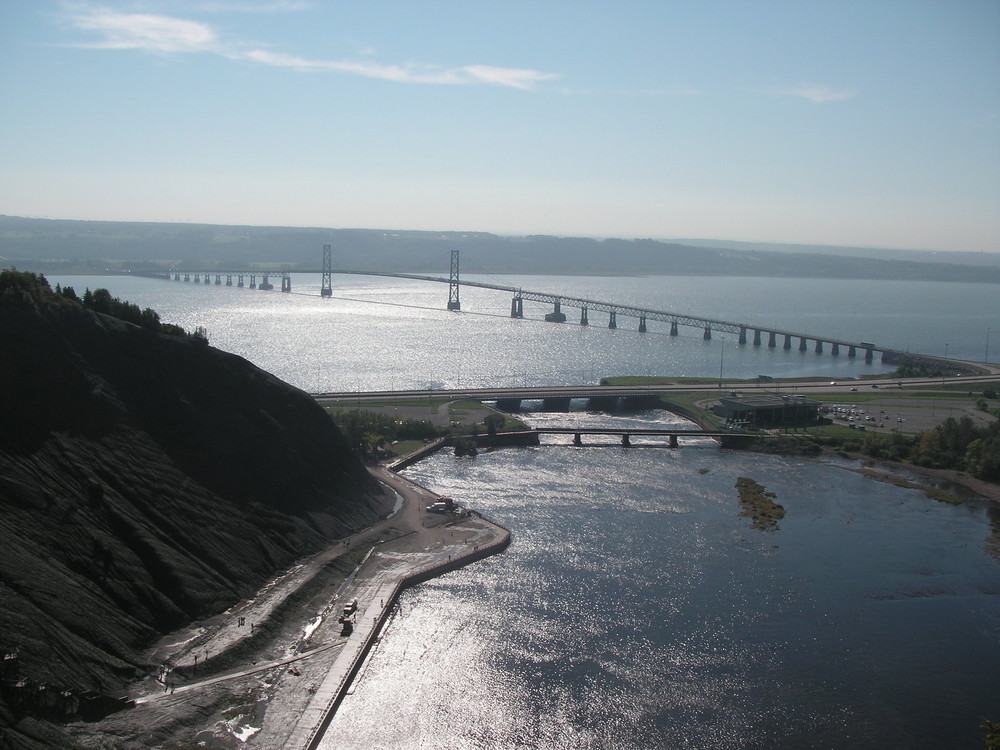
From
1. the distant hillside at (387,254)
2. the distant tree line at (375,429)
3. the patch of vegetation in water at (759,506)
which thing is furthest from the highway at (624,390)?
the distant hillside at (387,254)

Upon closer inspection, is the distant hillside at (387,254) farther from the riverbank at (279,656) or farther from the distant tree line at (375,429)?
the riverbank at (279,656)

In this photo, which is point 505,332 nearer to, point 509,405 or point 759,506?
point 509,405

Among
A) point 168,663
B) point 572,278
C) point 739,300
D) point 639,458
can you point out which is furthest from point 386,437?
point 572,278

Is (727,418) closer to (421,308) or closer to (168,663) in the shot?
(168,663)

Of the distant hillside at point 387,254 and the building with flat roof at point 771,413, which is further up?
the distant hillside at point 387,254

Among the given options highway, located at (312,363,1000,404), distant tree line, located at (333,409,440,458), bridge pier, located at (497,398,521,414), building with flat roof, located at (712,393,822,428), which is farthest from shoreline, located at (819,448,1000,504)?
distant tree line, located at (333,409,440,458)

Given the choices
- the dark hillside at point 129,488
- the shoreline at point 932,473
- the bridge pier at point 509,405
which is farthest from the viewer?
the bridge pier at point 509,405

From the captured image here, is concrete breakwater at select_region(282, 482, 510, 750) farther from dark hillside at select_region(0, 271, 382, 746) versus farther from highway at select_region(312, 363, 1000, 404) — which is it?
highway at select_region(312, 363, 1000, 404)

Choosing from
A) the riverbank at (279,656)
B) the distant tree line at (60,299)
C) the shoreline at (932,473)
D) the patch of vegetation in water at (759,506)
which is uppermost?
the distant tree line at (60,299)
